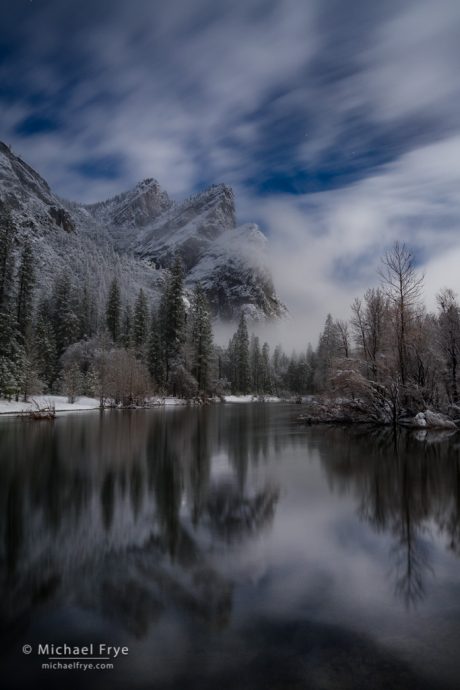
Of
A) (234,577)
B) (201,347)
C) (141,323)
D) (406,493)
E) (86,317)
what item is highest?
(86,317)

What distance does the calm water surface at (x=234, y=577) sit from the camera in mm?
3422

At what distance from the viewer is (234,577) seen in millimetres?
5148

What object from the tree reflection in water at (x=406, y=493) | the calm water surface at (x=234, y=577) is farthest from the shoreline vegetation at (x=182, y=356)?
the calm water surface at (x=234, y=577)

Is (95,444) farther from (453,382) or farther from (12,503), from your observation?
(453,382)

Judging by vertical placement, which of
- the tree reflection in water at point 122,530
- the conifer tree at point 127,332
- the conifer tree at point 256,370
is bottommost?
the tree reflection in water at point 122,530

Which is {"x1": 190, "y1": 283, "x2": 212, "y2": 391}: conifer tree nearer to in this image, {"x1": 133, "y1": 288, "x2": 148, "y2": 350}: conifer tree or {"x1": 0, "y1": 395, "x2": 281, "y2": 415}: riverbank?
{"x1": 0, "y1": 395, "x2": 281, "y2": 415}: riverbank

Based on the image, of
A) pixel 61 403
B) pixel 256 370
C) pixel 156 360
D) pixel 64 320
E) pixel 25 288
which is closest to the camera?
pixel 61 403

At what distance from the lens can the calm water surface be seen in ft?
11.2

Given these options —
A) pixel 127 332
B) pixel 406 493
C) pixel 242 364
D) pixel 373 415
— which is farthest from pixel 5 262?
pixel 242 364

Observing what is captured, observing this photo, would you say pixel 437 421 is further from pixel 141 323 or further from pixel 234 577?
pixel 141 323

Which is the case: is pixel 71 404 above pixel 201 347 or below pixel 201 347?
below

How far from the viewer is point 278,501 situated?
29.2 feet

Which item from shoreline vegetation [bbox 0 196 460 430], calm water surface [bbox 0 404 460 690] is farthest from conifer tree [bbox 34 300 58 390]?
calm water surface [bbox 0 404 460 690]

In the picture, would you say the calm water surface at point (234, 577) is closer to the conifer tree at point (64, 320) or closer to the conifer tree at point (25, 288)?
the conifer tree at point (25, 288)
